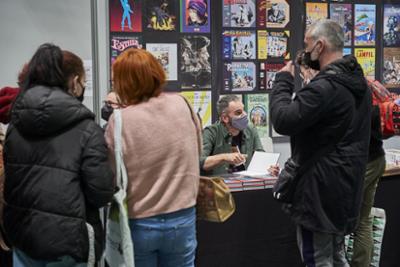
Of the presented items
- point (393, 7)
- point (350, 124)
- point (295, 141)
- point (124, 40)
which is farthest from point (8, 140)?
point (393, 7)

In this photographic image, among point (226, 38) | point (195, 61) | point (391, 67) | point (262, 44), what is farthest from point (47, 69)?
point (391, 67)

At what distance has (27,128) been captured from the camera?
1722 mm

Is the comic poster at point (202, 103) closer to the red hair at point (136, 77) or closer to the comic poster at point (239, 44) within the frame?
the comic poster at point (239, 44)

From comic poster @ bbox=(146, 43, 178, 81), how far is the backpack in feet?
5.35

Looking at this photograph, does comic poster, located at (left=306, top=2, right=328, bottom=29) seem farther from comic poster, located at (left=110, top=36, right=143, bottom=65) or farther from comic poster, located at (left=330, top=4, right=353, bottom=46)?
comic poster, located at (left=110, top=36, right=143, bottom=65)

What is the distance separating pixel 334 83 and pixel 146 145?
0.82 metres

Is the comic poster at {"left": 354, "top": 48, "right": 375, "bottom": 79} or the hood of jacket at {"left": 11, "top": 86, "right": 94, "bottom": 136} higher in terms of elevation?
the comic poster at {"left": 354, "top": 48, "right": 375, "bottom": 79}

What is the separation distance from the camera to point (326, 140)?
83.7 inches

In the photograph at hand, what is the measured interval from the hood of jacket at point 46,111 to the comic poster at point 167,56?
7.70 ft

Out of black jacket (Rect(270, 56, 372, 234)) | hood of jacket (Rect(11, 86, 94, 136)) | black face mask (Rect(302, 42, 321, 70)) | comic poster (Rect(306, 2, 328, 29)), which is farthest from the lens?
comic poster (Rect(306, 2, 328, 29))

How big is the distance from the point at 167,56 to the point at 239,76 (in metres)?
0.63

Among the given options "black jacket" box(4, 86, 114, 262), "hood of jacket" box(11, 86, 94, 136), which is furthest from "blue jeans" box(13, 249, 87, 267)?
"hood of jacket" box(11, 86, 94, 136)

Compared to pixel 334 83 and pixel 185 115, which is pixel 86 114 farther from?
pixel 334 83

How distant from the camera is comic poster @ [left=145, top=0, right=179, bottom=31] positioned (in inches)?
157
